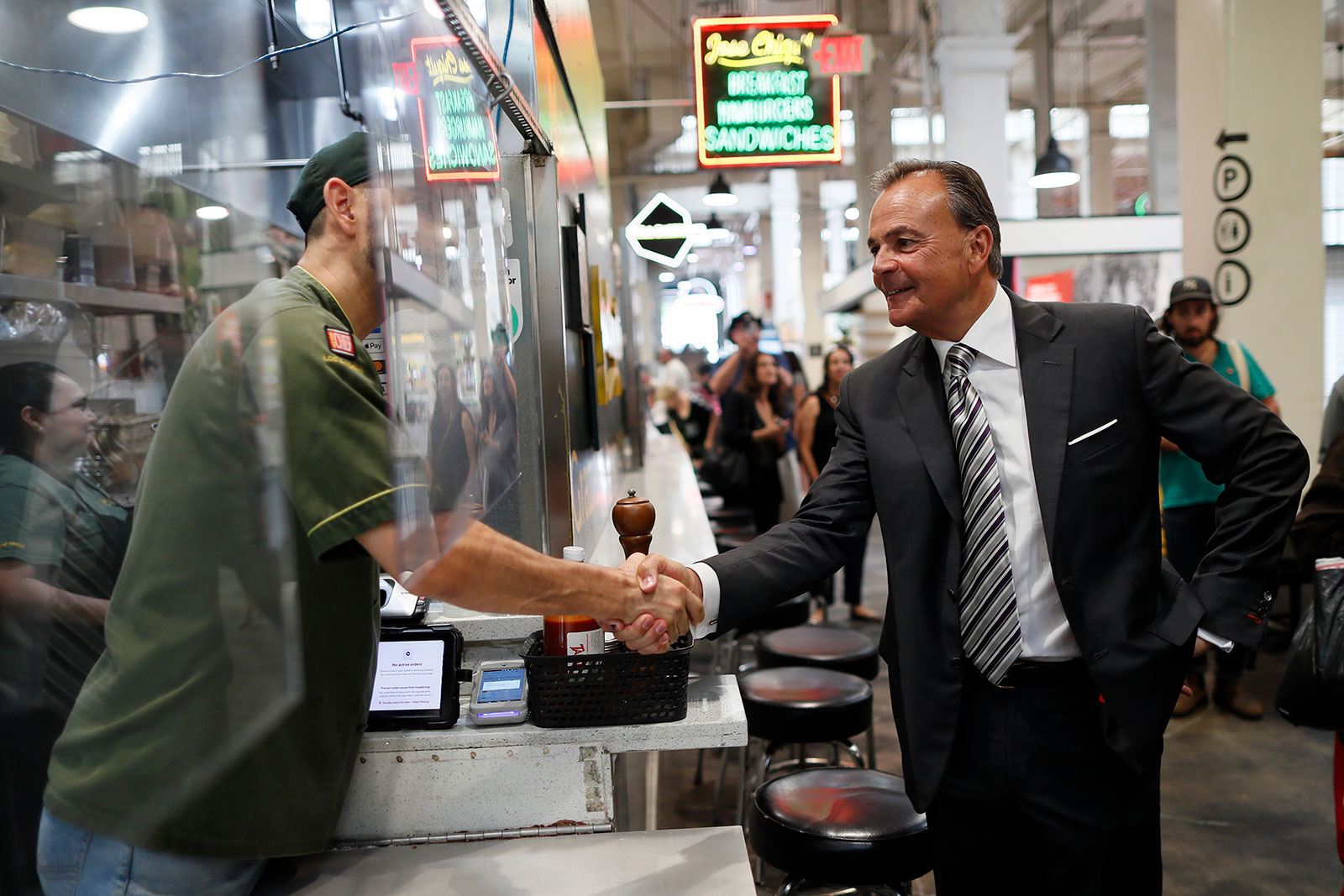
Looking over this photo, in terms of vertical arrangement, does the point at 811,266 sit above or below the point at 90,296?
above

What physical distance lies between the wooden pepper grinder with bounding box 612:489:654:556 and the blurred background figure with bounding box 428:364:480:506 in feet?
1.54

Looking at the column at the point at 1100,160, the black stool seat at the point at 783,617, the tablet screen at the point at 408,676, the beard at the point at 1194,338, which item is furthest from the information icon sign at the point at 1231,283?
the column at the point at 1100,160

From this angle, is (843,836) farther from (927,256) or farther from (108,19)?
(108,19)

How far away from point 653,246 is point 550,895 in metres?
5.45

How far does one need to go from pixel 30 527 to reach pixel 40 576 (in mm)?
66

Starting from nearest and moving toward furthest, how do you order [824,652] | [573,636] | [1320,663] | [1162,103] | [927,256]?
[573,636] → [927,256] → [1320,663] → [824,652] → [1162,103]

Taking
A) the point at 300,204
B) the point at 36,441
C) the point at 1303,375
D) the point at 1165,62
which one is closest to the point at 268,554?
the point at 36,441

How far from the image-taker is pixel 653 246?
21.0 ft

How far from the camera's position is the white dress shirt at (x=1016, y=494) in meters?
1.60

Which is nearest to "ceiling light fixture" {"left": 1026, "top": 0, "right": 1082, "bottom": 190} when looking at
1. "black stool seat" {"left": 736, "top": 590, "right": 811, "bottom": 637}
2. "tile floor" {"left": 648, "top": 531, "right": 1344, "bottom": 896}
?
"tile floor" {"left": 648, "top": 531, "right": 1344, "bottom": 896}

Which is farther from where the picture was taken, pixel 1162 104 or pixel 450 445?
pixel 1162 104

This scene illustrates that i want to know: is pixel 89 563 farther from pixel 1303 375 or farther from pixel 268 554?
pixel 1303 375

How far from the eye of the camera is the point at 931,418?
5.64ft

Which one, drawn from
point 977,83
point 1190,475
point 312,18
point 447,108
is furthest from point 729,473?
point 977,83
